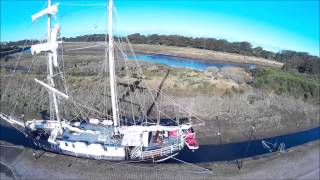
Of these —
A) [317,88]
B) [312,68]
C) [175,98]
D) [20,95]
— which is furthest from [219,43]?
[20,95]

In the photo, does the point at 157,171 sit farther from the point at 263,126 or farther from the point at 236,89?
the point at 236,89

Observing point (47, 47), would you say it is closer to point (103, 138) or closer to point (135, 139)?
point (103, 138)

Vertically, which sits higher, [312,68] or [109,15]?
[109,15]

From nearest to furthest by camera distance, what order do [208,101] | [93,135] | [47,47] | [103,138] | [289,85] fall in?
[47,47], [103,138], [93,135], [208,101], [289,85]

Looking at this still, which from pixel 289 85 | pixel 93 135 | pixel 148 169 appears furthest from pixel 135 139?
pixel 289 85

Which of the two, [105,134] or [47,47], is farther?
[105,134]

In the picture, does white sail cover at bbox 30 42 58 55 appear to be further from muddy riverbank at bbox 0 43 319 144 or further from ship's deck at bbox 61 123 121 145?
muddy riverbank at bbox 0 43 319 144

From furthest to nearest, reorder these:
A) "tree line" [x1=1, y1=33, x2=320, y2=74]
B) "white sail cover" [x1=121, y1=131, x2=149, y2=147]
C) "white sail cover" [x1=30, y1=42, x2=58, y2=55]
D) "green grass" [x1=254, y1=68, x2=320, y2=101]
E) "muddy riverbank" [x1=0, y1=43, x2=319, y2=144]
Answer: "tree line" [x1=1, y1=33, x2=320, y2=74] < "green grass" [x1=254, y1=68, x2=320, y2=101] < "muddy riverbank" [x1=0, y1=43, x2=319, y2=144] < "white sail cover" [x1=121, y1=131, x2=149, y2=147] < "white sail cover" [x1=30, y1=42, x2=58, y2=55]

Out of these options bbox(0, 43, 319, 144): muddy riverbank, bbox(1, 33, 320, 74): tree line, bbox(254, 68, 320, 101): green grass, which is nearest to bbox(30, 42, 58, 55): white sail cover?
bbox(0, 43, 319, 144): muddy riverbank
